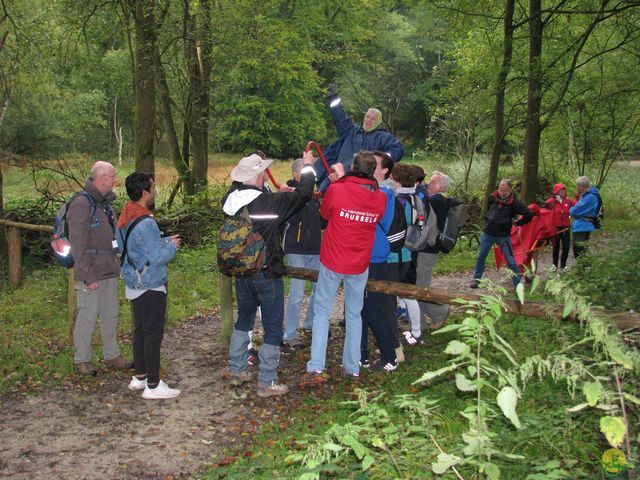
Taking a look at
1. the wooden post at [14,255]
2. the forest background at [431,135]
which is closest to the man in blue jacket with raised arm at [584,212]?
the forest background at [431,135]

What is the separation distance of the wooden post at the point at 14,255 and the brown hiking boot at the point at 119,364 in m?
Result: 4.53

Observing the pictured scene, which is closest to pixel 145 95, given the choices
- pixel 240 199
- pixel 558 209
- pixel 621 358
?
pixel 240 199

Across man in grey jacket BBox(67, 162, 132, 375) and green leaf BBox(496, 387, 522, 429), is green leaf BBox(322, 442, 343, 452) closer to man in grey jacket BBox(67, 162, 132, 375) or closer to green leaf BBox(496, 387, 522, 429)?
green leaf BBox(496, 387, 522, 429)

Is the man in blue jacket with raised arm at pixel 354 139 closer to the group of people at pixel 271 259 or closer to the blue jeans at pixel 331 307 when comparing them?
the group of people at pixel 271 259

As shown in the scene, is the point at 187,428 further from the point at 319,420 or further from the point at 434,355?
the point at 434,355

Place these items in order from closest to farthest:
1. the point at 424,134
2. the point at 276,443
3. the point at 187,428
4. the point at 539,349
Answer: the point at 276,443
the point at 187,428
the point at 539,349
the point at 424,134

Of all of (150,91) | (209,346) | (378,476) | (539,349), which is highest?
(150,91)

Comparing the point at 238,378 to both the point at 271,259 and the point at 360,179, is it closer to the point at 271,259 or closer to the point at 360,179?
the point at 271,259

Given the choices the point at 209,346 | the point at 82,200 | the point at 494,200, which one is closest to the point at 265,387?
the point at 209,346

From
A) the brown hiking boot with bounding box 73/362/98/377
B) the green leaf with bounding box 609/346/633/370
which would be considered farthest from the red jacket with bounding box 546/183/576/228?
the green leaf with bounding box 609/346/633/370

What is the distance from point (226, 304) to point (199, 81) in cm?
1017

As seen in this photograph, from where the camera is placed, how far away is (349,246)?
18.3ft

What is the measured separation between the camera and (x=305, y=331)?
765 centimetres

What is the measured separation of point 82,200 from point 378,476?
4244 mm
